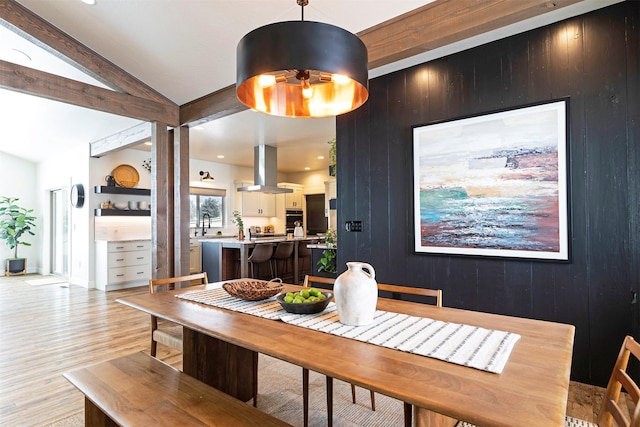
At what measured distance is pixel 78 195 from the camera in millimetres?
6598

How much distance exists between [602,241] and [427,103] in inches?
65.9

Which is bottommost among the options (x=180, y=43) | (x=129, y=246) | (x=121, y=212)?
(x=129, y=246)

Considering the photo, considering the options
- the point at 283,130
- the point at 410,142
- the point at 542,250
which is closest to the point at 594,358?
the point at 542,250

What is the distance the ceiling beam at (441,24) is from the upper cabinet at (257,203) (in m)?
6.41

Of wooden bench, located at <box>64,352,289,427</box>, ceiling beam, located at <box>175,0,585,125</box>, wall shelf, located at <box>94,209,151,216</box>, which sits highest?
ceiling beam, located at <box>175,0,585,125</box>

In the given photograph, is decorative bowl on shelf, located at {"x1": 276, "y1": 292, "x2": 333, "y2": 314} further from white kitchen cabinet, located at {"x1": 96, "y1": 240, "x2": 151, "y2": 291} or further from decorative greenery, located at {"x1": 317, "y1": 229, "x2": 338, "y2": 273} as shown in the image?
white kitchen cabinet, located at {"x1": 96, "y1": 240, "x2": 151, "y2": 291}

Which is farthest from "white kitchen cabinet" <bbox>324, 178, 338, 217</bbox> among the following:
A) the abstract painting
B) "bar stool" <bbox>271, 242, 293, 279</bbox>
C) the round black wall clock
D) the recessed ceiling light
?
the recessed ceiling light

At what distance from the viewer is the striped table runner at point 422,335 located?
121 centimetres

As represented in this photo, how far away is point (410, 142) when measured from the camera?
10.6 feet

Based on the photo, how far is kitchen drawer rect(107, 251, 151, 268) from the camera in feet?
20.6

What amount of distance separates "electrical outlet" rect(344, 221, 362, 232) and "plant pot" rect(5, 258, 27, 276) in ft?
27.1

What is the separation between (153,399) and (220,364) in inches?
30.0

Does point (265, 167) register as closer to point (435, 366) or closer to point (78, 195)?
point (78, 195)

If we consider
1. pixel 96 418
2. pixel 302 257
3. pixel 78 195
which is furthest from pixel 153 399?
pixel 78 195
